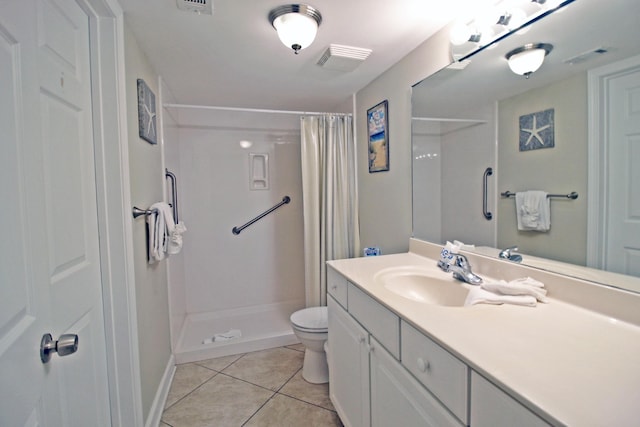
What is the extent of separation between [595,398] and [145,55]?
234cm

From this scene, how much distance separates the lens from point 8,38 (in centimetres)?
62

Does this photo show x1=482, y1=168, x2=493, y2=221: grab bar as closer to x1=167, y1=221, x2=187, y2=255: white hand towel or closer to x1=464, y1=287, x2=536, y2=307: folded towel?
x1=464, y1=287, x2=536, y2=307: folded towel

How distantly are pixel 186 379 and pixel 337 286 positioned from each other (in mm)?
1401

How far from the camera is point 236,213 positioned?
314 cm

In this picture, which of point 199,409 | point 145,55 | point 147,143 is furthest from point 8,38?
point 199,409

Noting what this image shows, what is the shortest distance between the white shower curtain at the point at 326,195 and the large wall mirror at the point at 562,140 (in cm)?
105

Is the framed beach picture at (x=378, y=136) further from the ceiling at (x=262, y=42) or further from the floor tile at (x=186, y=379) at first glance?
the floor tile at (x=186, y=379)

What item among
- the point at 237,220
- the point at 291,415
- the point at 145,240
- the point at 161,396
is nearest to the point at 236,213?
the point at 237,220

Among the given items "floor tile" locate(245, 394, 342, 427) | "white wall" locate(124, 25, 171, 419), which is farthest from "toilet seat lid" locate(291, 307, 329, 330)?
"white wall" locate(124, 25, 171, 419)

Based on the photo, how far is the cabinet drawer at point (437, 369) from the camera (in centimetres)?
73

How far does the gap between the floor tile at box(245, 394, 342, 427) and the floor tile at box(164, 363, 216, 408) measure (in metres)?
0.56

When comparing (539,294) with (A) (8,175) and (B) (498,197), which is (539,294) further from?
(A) (8,175)

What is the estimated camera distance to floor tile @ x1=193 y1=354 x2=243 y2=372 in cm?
225

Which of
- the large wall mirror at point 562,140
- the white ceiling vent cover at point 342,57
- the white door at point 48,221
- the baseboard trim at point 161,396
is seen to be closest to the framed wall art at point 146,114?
the white door at point 48,221
